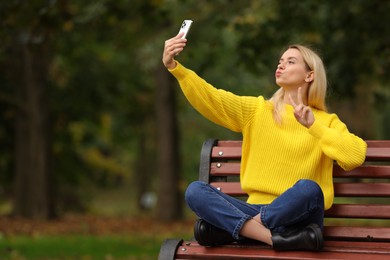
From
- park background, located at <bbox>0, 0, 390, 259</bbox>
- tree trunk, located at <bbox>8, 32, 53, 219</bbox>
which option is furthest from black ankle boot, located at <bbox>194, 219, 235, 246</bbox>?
tree trunk, located at <bbox>8, 32, 53, 219</bbox>

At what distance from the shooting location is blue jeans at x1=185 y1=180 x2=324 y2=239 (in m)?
4.55

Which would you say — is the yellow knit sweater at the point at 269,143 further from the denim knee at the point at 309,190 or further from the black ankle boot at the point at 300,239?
the black ankle boot at the point at 300,239

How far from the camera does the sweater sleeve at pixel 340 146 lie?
468 centimetres

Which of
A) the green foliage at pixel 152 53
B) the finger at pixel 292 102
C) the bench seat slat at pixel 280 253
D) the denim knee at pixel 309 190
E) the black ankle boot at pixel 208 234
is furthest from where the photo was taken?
the green foliage at pixel 152 53

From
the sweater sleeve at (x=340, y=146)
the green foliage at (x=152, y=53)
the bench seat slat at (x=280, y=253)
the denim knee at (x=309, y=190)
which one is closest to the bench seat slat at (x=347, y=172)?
the sweater sleeve at (x=340, y=146)

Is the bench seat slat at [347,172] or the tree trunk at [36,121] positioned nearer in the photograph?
the bench seat slat at [347,172]

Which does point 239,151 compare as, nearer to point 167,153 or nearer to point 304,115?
point 304,115

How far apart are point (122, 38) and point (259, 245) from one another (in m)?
14.1

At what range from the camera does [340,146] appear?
4688 millimetres

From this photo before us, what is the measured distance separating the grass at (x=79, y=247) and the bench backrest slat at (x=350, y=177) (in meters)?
4.30

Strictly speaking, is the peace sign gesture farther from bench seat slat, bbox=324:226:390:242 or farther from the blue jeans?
bench seat slat, bbox=324:226:390:242

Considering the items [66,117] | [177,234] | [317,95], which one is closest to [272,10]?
[177,234]

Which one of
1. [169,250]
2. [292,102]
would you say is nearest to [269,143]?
[292,102]

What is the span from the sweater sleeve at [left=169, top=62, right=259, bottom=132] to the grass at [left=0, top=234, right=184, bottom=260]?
4.69m
